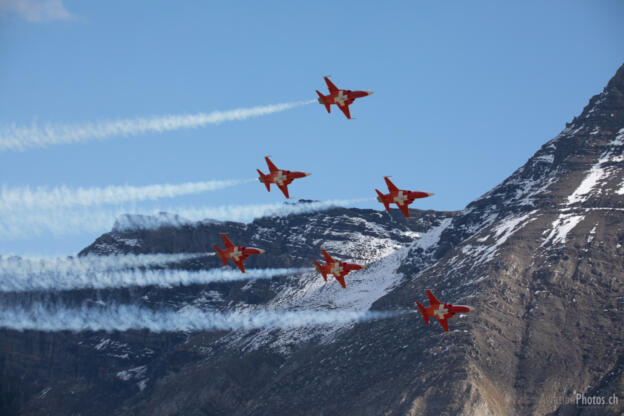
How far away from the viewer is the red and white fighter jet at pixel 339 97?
187637 mm

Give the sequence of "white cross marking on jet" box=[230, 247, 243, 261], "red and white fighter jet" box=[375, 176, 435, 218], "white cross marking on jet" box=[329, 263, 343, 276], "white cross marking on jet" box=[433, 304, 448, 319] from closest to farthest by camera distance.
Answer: "red and white fighter jet" box=[375, 176, 435, 218] → "white cross marking on jet" box=[230, 247, 243, 261] → "white cross marking on jet" box=[329, 263, 343, 276] → "white cross marking on jet" box=[433, 304, 448, 319]

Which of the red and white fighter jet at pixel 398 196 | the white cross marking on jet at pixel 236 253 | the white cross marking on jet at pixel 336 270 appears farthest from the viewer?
the white cross marking on jet at pixel 336 270

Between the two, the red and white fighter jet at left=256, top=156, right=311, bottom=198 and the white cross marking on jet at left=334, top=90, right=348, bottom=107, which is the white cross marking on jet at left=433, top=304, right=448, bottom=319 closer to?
the red and white fighter jet at left=256, top=156, right=311, bottom=198

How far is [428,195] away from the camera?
185m

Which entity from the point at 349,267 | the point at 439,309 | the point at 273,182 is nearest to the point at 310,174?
the point at 273,182

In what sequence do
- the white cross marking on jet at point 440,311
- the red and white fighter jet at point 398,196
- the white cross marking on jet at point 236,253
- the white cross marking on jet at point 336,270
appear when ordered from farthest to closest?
the white cross marking on jet at point 440,311
the white cross marking on jet at point 336,270
the white cross marking on jet at point 236,253
the red and white fighter jet at point 398,196

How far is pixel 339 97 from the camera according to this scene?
7421 inches

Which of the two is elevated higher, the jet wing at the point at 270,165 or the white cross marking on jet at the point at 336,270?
the jet wing at the point at 270,165

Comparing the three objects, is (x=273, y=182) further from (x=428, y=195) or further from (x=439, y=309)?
(x=439, y=309)

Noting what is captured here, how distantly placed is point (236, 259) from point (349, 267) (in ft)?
70.8

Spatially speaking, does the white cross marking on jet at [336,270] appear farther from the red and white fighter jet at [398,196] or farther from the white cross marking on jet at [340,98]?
the white cross marking on jet at [340,98]

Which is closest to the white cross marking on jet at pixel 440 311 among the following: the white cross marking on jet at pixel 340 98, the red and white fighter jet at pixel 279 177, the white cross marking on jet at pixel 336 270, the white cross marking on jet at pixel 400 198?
the white cross marking on jet at pixel 336 270

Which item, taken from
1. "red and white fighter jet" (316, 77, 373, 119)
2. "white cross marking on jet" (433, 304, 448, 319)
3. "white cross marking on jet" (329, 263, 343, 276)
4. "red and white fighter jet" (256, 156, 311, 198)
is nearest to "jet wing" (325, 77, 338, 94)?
"red and white fighter jet" (316, 77, 373, 119)

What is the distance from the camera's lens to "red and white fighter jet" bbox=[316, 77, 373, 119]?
188 metres
